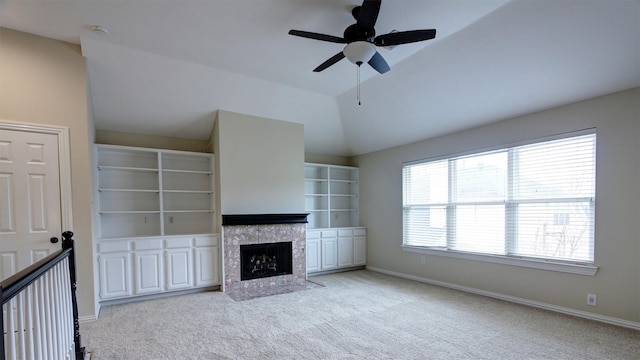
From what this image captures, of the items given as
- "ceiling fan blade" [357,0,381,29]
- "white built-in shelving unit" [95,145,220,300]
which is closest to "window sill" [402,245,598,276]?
"ceiling fan blade" [357,0,381,29]

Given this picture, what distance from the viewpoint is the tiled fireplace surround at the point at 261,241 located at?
4812 millimetres

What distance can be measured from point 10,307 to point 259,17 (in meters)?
2.92

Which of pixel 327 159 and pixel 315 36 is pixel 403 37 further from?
pixel 327 159

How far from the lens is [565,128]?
376 centimetres

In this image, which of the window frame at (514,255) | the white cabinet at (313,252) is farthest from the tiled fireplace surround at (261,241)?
the window frame at (514,255)

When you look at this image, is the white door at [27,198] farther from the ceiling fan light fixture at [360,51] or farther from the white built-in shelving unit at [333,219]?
the white built-in shelving unit at [333,219]

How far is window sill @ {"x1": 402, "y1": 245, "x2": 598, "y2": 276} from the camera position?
11.7 feet

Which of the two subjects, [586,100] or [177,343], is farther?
[586,100]

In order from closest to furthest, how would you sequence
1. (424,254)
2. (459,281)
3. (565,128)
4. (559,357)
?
(559,357)
(565,128)
(459,281)
(424,254)

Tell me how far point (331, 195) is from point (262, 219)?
2.00 m

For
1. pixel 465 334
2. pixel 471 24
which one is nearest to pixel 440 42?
pixel 471 24

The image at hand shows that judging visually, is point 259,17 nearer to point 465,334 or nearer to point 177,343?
point 177,343

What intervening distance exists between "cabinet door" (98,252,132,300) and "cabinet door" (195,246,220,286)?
924 mm

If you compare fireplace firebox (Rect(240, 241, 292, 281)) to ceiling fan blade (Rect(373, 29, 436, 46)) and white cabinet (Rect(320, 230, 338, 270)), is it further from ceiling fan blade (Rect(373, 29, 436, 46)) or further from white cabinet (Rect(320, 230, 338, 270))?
ceiling fan blade (Rect(373, 29, 436, 46))
